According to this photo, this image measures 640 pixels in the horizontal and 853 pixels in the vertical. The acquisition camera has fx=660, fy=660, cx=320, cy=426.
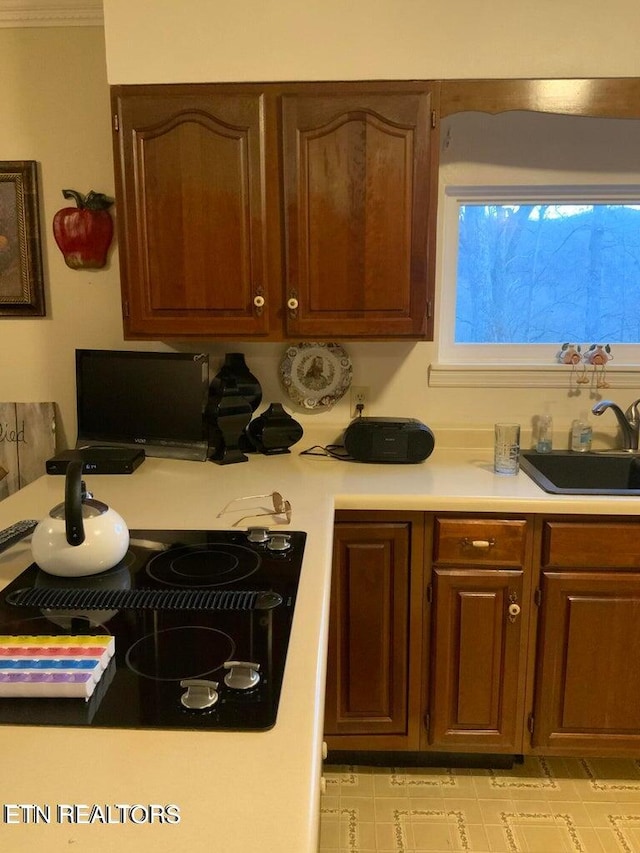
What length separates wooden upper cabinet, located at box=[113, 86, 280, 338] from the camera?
6.37 feet

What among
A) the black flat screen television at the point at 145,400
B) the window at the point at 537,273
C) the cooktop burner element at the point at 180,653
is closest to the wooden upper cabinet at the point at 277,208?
the black flat screen television at the point at 145,400

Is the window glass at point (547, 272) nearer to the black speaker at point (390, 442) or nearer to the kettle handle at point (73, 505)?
the black speaker at point (390, 442)

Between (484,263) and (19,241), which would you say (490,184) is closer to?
→ (484,263)

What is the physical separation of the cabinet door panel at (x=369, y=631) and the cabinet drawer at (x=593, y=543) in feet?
1.35

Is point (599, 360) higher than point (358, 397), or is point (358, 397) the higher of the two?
point (599, 360)

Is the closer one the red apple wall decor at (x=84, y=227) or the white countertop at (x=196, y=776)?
the white countertop at (x=196, y=776)

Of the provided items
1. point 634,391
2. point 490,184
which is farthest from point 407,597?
point 490,184

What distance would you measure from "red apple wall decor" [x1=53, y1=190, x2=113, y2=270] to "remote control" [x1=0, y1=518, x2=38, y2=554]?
1.12 m

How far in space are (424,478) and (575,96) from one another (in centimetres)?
119

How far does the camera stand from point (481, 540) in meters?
1.86

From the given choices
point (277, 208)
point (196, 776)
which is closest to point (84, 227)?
point (277, 208)

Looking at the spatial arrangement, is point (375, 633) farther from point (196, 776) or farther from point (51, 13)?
point (51, 13)

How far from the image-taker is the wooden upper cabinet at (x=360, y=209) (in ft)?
6.30

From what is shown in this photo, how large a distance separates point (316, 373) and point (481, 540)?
2.87ft
